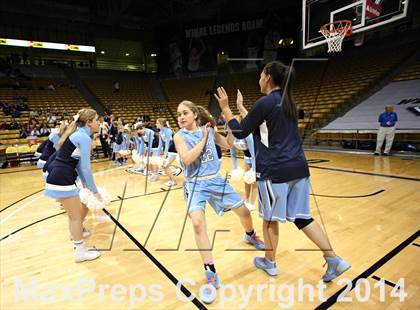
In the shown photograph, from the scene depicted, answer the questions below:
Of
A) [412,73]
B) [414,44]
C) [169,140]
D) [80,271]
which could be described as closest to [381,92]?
[412,73]

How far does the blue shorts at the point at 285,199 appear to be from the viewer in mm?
2031

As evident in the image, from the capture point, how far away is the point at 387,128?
8367 millimetres

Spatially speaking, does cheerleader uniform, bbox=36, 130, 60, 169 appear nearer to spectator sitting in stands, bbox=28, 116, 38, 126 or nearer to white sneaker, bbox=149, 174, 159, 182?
white sneaker, bbox=149, 174, 159, 182

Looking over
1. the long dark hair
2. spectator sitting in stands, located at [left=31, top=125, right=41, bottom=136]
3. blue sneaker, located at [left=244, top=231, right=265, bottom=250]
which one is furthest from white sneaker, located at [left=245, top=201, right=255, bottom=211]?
spectator sitting in stands, located at [left=31, top=125, right=41, bottom=136]

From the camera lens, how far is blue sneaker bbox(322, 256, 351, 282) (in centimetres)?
212

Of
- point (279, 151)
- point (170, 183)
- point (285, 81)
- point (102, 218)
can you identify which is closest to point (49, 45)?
point (170, 183)

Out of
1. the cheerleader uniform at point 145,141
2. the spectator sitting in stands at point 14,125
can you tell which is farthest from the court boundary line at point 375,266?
the spectator sitting in stands at point 14,125

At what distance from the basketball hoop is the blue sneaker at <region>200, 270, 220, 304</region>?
5.51 meters

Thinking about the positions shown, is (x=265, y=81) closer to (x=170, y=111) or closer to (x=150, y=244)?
(x=150, y=244)

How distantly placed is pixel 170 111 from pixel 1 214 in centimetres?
1354

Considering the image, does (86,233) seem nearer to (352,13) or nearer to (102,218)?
(102,218)

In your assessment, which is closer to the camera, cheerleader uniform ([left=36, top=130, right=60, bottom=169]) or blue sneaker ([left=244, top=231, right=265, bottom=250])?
blue sneaker ([left=244, top=231, right=265, bottom=250])

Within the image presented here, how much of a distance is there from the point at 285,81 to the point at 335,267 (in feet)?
5.00

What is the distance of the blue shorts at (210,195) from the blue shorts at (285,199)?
391 mm
